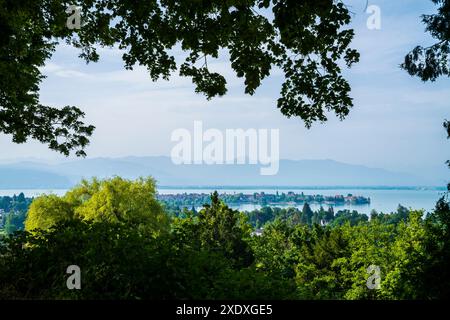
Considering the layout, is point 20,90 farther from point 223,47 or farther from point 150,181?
point 150,181

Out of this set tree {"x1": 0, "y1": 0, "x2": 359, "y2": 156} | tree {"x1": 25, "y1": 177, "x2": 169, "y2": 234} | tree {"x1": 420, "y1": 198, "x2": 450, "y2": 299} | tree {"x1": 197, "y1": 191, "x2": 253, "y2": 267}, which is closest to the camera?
tree {"x1": 0, "y1": 0, "x2": 359, "y2": 156}

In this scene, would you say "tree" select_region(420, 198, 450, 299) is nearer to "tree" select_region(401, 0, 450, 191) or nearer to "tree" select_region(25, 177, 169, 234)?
"tree" select_region(401, 0, 450, 191)

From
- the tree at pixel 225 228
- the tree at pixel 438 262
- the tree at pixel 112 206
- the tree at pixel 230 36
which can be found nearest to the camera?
the tree at pixel 230 36

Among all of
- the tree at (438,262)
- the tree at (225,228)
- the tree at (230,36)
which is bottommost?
the tree at (225,228)

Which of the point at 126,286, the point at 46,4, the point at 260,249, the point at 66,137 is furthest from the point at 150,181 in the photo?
the point at 126,286

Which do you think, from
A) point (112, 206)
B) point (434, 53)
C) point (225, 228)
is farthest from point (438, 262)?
point (112, 206)

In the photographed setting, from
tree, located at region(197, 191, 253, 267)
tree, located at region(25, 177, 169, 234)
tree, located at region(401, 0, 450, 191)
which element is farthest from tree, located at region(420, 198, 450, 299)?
tree, located at region(197, 191, 253, 267)

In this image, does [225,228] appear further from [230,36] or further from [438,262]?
[230,36]

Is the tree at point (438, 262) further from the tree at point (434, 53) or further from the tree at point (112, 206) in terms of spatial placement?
the tree at point (112, 206)

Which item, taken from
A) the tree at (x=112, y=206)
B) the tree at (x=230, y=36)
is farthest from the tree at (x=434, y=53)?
the tree at (x=112, y=206)

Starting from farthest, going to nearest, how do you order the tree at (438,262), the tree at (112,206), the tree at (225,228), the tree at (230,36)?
the tree at (225,228), the tree at (112,206), the tree at (438,262), the tree at (230,36)

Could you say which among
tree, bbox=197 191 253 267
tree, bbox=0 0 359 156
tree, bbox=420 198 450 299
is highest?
tree, bbox=0 0 359 156

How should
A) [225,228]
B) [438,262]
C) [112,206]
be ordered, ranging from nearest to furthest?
[438,262]
[112,206]
[225,228]
